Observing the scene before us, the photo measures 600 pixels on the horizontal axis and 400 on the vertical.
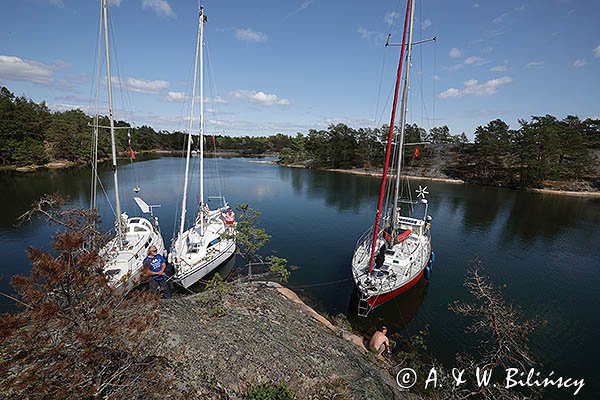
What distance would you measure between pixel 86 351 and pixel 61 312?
85 cm

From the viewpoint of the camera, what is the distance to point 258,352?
29.8 ft

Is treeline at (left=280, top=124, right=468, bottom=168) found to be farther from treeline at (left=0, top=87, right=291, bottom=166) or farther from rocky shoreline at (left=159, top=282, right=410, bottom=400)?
rocky shoreline at (left=159, top=282, right=410, bottom=400)

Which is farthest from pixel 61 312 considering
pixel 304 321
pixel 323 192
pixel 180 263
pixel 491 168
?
pixel 491 168

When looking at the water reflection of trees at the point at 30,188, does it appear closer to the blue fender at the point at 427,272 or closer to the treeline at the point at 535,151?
the blue fender at the point at 427,272

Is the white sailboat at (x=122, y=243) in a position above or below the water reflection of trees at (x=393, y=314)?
above

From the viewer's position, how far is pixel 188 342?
8.90 m

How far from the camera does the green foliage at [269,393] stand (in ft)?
23.6

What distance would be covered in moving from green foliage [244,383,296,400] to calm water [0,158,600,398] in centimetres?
796

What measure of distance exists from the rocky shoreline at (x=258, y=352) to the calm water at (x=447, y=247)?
13.9 feet

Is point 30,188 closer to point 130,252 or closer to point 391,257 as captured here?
point 130,252

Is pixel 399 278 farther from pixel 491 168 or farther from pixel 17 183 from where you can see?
pixel 491 168

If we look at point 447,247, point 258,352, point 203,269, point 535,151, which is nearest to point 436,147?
point 535,151

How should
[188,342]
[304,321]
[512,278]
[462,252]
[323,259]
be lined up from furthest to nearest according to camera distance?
1. [462,252]
2. [323,259]
3. [512,278]
4. [304,321]
5. [188,342]

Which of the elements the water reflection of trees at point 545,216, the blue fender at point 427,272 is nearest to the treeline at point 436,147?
the water reflection of trees at point 545,216
